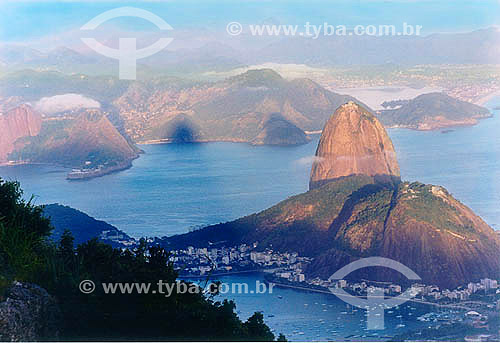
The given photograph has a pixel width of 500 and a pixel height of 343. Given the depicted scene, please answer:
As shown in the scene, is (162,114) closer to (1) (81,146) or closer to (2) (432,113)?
(1) (81,146)

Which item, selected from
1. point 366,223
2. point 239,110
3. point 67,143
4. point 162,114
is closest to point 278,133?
point 239,110

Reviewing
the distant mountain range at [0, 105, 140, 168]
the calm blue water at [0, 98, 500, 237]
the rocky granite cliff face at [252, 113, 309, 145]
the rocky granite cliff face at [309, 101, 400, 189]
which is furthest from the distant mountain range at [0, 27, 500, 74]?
the rocky granite cliff face at [309, 101, 400, 189]

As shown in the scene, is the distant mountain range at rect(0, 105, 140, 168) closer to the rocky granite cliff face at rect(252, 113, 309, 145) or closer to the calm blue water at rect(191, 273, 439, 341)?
the rocky granite cliff face at rect(252, 113, 309, 145)

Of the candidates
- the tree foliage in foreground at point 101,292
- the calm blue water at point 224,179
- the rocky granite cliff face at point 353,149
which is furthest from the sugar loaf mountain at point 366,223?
the tree foliage in foreground at point 101,292

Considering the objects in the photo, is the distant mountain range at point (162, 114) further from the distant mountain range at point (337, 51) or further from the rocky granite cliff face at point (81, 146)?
the distant mountain range at point (337, 51)

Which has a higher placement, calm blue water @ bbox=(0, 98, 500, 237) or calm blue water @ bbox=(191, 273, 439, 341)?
calm blue water @ bbox=(0, 98, 500, 237)

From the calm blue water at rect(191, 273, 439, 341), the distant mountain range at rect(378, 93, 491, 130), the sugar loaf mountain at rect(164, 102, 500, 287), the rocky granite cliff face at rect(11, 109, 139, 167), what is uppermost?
the distant mountain range at rect(378, 93, 491, 130)
